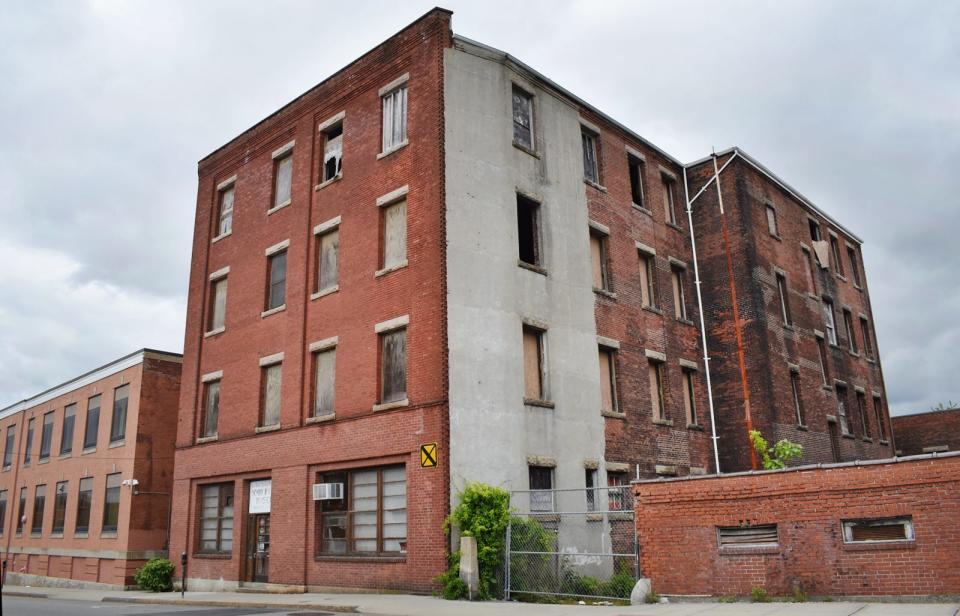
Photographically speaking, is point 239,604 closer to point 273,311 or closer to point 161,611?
point 161,611

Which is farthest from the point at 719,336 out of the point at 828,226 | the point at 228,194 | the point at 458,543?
the point at 228,194

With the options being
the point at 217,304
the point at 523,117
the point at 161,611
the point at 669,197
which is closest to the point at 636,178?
the point at 669,197

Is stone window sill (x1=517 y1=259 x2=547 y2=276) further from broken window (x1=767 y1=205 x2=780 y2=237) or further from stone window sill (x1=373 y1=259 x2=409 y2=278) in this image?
broken window (x1=767 y1=205 x2=780 y2=237)

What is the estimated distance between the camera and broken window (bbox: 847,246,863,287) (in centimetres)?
3623

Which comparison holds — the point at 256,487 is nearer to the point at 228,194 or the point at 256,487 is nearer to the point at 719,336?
the point at 228,194

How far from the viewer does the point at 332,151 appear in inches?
912

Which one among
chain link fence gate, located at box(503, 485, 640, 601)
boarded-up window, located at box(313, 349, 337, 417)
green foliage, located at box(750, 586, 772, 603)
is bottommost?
green foliage, located at box(750, 586, 772, 603)

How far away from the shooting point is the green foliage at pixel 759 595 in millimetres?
13461

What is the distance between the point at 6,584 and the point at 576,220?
28.6 metres

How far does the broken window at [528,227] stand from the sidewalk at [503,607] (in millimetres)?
9533

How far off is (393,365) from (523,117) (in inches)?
327

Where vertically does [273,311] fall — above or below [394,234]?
below

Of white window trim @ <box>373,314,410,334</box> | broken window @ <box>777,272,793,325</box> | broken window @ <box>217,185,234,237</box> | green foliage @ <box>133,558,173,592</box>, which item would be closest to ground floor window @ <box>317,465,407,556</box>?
white window trim @ <box>373,314,410,334</box>

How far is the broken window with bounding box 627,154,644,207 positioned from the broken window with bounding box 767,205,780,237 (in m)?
5.89
